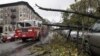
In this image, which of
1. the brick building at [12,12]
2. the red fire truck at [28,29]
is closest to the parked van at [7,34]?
the brick building at [12,12]

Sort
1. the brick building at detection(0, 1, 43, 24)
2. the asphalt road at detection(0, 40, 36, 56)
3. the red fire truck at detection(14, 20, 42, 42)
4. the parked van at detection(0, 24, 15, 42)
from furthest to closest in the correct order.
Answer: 1. the brick building at detection(0, 1, 43, 24)
2. the parked van at detection(0, 24, 15, 42)
3. the red fire truck at detection(14, 20, 42, 42)
4. the asphalt road at detection(0, 40, 36, 56)

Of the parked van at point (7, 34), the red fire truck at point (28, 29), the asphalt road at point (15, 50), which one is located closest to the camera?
the asphalt road at point (15, 50)

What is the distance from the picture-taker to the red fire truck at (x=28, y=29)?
3409 centimetres

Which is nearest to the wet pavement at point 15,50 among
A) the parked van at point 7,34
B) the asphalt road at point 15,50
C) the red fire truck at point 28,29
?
the asphalt road at point 15,50

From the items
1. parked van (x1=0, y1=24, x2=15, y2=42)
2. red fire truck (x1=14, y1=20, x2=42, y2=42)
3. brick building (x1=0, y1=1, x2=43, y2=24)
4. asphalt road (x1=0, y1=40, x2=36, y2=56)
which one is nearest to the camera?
asphalt road (x1=0, y1=40, x2=36, y2=56)

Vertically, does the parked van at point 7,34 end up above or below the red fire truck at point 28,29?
below

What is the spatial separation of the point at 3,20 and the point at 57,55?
327 ft

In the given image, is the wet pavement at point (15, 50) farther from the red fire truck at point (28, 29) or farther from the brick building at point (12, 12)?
the brick building at point (12, 12)

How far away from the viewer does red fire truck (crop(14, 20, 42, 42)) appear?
112 feet

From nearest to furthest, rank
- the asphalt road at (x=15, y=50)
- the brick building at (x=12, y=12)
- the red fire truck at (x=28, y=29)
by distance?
the asphalt road at (x=15, y=50), the red fire truck at (x=28, y=29), the brick building at (x=12, y=12)

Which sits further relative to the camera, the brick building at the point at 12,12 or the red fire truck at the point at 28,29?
the brick building at the point at 12,12

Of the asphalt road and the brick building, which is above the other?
the asphalt road

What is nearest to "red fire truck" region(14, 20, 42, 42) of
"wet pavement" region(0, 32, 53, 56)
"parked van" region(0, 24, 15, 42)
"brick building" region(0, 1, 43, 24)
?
"wet pavement" region(0, 32, 53, 56)

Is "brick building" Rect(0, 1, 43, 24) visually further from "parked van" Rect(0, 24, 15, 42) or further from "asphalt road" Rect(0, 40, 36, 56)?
"asphalt road" Rect(0, 40, 36, 56)
